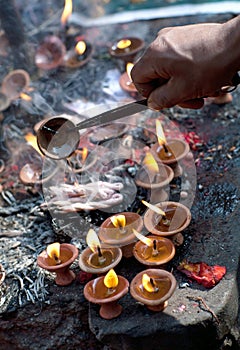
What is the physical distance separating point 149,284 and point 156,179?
3.63ft

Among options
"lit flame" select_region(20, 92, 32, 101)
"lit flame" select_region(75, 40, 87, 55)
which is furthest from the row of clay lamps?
"lit flame" select_region(75, 40, 87, 55)

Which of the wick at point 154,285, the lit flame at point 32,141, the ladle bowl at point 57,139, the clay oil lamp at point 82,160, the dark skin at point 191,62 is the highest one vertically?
the dark skin at point 191,62

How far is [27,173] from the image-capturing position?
511 cm

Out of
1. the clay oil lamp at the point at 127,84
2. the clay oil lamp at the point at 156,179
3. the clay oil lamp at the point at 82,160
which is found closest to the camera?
the clay oil lamp at the point at 156,179

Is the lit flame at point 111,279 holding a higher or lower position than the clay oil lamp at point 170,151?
higher

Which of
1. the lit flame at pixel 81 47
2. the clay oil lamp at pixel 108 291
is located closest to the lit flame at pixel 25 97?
the lit flame at pixel 81 47

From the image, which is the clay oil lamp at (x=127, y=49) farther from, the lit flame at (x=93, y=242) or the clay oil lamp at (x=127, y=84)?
the lit flame at (x=93, y=242)

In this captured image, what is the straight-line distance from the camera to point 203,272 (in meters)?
3.75

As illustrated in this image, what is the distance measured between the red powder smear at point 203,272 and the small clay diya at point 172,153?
38.6 inches

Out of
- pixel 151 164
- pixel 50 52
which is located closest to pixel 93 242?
pixel 151 164

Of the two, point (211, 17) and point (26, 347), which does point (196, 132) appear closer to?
point (211, 17)

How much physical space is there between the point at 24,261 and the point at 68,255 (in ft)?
1.75

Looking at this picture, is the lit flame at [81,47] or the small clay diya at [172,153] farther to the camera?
the lit flame at [81,47]

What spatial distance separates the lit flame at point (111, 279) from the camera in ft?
11.6
